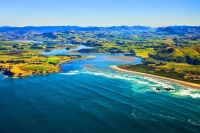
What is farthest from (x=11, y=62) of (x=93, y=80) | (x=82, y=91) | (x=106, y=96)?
(x=106, y=96)

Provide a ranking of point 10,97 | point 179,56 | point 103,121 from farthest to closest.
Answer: point 179,56 → point 10,97 → point 103,121

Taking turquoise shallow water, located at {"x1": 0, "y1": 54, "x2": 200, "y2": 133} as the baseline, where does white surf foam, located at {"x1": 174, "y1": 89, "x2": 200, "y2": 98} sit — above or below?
above

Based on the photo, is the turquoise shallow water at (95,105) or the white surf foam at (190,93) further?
the white surf foam at (190,93)

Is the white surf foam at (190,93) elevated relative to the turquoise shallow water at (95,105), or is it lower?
elevated

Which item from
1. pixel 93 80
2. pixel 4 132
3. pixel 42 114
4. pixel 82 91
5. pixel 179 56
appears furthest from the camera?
pixel 179 56

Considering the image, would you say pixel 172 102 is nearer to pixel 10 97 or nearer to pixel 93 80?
pixel 93 80

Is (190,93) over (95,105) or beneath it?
over

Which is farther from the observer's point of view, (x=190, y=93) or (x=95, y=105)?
(x=190, y=93)

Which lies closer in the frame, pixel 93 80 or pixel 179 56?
pixel 93 80
